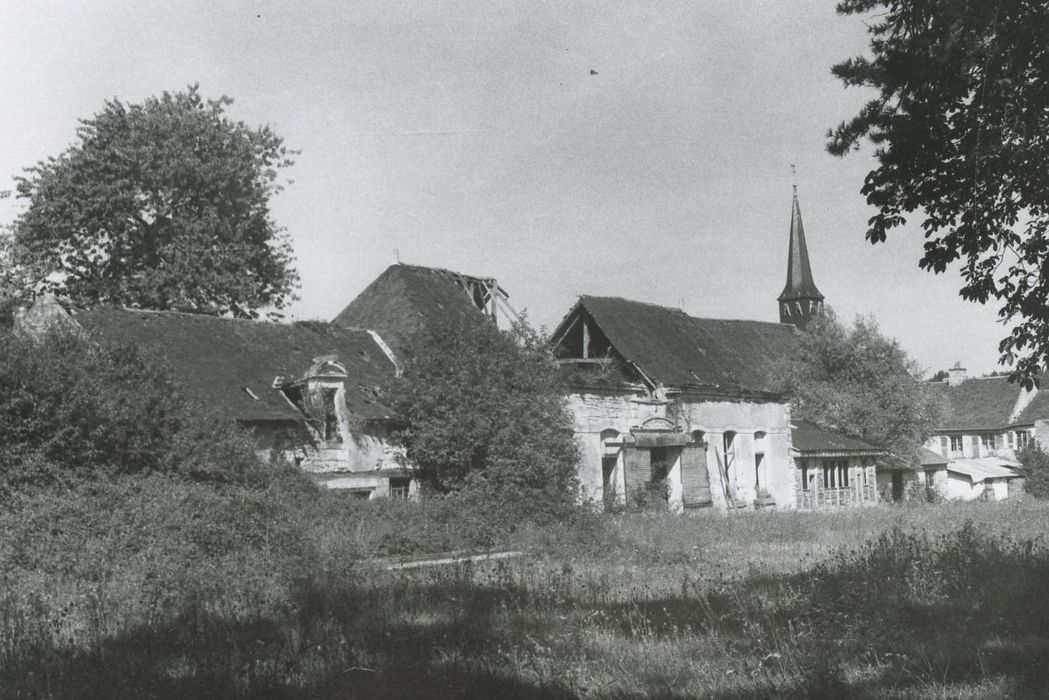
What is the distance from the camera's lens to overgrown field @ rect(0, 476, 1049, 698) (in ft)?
22.2

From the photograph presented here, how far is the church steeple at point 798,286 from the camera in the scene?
209 feet

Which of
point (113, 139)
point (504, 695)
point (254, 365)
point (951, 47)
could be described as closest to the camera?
point (504, 695)

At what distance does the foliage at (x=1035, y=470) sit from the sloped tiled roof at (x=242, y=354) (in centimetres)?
3369

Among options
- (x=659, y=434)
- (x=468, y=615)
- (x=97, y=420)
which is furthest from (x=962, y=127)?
(x=659, y=434)

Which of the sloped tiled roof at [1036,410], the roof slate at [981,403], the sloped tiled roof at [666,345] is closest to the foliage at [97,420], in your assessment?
the sloped tiled roof at [666,345]

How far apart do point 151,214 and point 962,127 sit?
94.9ft

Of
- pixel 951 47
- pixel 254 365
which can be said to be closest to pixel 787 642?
pixel 951 47

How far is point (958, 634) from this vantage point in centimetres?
816

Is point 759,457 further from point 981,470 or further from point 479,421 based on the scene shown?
point 981,470

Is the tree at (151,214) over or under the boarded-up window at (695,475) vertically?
over

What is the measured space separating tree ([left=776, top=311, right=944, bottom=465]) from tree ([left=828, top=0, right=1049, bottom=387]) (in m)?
29.8

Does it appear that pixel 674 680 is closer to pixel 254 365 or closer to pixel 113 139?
pixel 254 365

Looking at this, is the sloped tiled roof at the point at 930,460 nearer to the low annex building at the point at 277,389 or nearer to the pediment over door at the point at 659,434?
the pediment over door at the point at 659,434

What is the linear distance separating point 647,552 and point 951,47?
9356 mm
